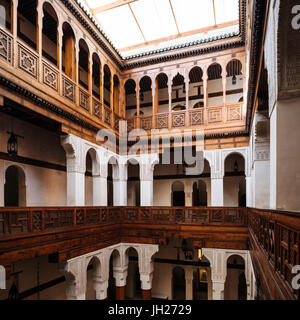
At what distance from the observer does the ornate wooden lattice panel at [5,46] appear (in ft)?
19.3

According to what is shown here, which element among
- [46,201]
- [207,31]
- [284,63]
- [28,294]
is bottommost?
[28,294]

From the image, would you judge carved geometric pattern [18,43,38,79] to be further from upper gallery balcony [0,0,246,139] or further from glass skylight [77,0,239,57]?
glass skylight [77,0,239,57]

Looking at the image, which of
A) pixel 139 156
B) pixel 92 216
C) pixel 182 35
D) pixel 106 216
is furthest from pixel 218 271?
pixel 182 35

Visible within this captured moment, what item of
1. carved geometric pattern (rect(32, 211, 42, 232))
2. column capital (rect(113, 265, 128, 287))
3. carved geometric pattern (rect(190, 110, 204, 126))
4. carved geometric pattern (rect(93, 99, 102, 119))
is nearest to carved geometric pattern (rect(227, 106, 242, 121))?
carved geometric pattern (rect(190, 110, 204, 126))

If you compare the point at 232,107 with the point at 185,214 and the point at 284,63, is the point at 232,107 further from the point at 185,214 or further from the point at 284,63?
the point at 284,63

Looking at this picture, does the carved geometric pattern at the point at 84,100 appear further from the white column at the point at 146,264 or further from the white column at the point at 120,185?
the white column at the point at 146,264

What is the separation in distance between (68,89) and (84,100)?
975mm

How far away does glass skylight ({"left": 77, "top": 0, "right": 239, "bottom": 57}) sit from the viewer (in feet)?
36.1

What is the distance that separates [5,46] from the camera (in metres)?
5.99

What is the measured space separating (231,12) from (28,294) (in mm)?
13471

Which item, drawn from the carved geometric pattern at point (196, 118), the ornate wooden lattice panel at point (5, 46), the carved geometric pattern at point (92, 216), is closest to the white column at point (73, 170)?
the carved geometric pattern at point (92, 216)

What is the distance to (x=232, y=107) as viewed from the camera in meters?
10.5

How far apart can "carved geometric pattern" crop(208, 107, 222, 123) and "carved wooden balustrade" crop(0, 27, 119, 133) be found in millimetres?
4427
